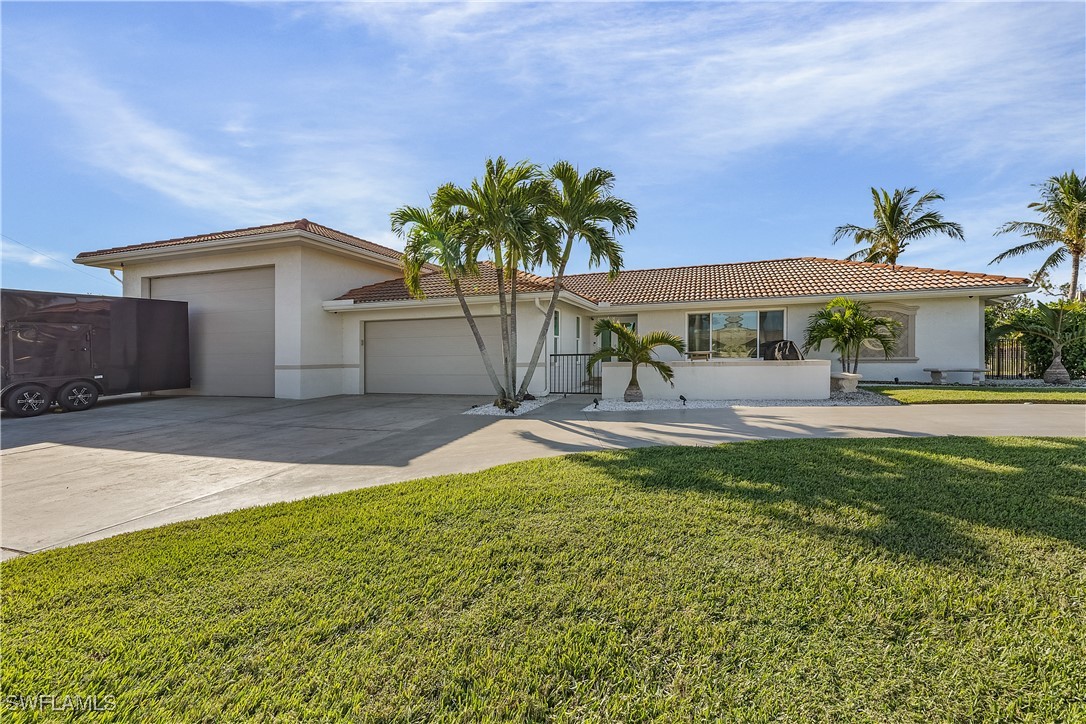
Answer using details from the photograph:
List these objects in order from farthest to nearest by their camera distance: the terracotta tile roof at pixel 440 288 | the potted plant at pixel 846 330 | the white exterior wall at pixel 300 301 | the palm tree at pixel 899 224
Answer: the palm tree at pixel 899 224
the white exterior wall at pixel 300 301
the terracotta tile roof at pixel 440 288
the potted plant at pixel 846 330

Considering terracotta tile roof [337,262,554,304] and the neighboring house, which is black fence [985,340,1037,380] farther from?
terracotta tile roof [337,262,554,304]

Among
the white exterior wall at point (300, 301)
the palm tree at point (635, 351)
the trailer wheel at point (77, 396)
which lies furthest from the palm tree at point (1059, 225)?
the trailer wheel at point (77, 396)

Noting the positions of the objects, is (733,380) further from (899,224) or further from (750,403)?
(899,224)

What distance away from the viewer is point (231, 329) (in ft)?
49.3

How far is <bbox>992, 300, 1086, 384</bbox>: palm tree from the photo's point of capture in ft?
47.2

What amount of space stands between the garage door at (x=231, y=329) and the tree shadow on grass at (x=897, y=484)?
12684 millimetres

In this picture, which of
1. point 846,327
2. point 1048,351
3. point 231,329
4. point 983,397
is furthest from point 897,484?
point 1048,351

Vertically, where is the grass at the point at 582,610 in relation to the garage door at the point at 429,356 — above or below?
below

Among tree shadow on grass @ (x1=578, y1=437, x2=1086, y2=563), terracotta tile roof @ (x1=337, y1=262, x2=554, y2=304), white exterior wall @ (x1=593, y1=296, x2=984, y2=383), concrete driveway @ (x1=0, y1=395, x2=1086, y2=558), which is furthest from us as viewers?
white exterior wall @ (x1=593, y1=296, x2=984, y2=383)

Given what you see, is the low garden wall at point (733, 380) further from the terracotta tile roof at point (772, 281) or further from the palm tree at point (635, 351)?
the terracotta tile roof at point (772, 281)

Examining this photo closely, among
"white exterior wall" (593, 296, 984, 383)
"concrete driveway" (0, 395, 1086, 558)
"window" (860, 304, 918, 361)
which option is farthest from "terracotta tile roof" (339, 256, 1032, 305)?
"concrete driveway" (0, 395, 1086, 558)

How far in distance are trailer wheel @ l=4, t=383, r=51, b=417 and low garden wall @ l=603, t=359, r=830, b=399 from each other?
13.3 meters

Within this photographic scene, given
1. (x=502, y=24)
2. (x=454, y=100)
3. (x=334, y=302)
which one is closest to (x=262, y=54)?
(x=454, y=100)

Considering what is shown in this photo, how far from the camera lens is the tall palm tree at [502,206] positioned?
10.1m
